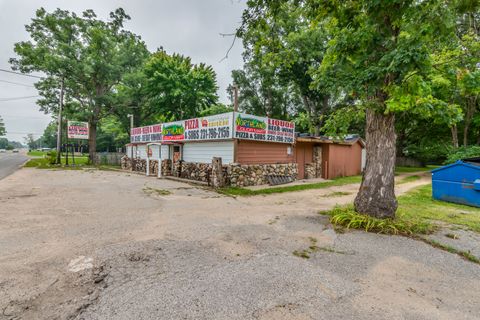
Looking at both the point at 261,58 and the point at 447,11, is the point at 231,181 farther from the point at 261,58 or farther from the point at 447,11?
the point at 447,11

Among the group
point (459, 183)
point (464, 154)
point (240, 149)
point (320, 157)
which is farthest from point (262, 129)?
point (464, 154)

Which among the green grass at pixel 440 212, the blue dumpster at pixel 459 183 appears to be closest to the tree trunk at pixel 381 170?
the green grass at pixel 440 212

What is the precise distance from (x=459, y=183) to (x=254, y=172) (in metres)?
7.41

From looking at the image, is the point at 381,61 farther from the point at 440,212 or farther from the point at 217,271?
the point at 440,212

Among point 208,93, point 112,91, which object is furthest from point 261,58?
point 112,91

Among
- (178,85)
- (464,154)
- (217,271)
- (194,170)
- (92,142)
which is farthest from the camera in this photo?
(92,142)

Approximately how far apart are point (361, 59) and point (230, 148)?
23.6 ft

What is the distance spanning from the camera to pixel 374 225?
467cm

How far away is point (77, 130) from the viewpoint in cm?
2214

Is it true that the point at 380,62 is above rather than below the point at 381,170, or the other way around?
above

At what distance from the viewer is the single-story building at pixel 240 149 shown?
1086 cm

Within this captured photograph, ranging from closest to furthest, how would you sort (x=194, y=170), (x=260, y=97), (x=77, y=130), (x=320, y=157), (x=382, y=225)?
(x=382, y=225) < (x=194, y=170) < (x=320, y=157) < (x=77, y=130) < (x=260, y=97)

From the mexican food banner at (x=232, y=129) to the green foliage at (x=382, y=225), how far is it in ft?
21.4

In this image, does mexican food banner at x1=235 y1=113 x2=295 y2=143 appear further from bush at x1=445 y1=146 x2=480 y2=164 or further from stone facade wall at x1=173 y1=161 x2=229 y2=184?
bush at x1=445 y1=146 x2=480 y2=164
